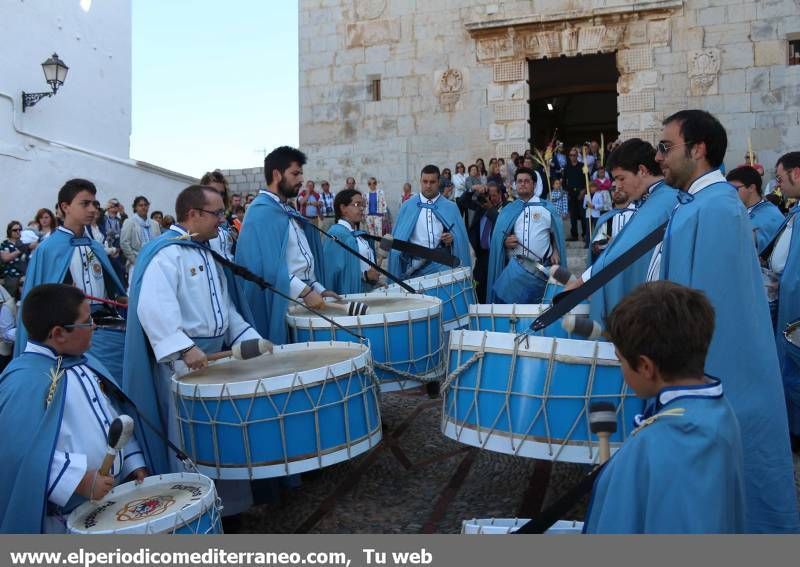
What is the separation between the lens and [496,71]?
44.4 ft

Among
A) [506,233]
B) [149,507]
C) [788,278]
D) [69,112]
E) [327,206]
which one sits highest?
[69,112]

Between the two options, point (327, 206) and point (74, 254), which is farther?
point (327, 206)

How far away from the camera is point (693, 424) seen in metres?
1.69

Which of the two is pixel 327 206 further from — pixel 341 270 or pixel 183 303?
pixel 183 303

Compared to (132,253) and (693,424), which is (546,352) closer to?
(693,424)

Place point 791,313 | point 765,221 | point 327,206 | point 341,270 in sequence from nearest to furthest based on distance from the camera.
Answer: point 791,313 < point 765,221 < point 341,270 < point 327,206

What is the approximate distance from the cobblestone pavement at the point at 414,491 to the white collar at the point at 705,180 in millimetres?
1770

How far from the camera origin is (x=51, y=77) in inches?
530

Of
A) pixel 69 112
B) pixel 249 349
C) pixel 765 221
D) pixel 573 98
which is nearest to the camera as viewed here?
pixel 249 349

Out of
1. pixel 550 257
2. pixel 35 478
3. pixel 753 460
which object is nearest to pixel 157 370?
pixel 35 478

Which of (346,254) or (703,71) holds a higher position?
(703,71)

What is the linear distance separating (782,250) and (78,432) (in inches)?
173

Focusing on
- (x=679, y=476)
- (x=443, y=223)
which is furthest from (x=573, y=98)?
(x=679, y=476)

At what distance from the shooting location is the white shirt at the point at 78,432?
2.49 m
